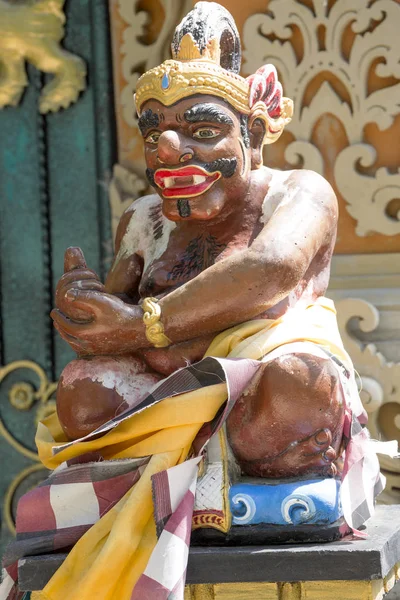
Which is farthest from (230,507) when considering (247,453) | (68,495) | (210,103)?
(210,103)

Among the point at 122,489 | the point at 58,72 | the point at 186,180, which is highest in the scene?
the point at 186,180

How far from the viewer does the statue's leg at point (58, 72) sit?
12.0 feet

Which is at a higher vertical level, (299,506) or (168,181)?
(168,181)

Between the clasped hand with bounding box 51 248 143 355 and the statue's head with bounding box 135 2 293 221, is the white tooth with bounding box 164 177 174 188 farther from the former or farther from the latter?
the clasped hand with bounding box 51 248 143 355

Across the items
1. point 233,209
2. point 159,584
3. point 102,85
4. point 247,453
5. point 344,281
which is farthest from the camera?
point 102,85

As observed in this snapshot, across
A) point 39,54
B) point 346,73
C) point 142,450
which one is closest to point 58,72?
point 39,54

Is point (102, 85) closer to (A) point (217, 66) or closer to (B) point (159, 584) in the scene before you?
(A) point (217, 66)

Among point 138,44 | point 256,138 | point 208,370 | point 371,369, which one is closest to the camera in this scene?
point 208,370

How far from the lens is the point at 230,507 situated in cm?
213

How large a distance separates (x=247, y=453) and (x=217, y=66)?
0.72 meters

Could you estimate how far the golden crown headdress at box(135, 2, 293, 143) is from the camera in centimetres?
227

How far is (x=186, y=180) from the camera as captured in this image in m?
2.29

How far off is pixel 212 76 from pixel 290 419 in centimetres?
66

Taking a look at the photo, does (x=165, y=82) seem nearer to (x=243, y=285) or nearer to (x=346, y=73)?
(x=243, y=285)
